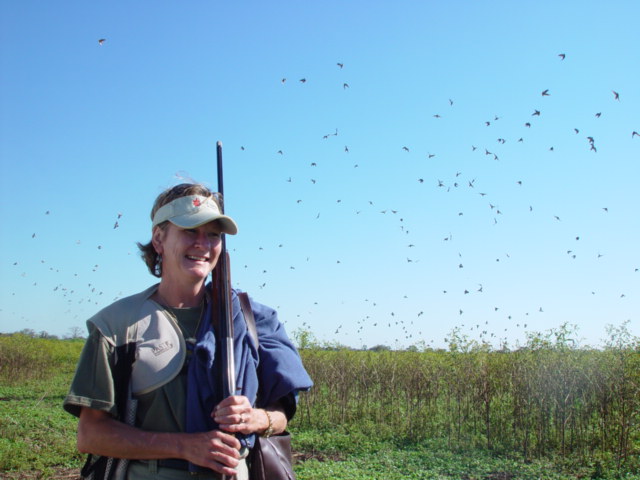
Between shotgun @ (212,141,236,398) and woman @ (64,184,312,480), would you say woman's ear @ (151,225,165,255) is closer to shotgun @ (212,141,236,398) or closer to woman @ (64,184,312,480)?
woman @ (64,184,312,480)

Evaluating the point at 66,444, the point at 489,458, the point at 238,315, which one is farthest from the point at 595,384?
the point at 238,315

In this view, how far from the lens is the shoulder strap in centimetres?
197

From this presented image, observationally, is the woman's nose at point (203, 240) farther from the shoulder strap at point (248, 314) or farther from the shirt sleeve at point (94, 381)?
the shirt sleeve at point (94, 381)

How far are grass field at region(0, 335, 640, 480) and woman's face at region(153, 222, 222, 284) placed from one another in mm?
7265

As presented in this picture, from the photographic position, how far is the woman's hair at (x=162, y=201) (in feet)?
6.56

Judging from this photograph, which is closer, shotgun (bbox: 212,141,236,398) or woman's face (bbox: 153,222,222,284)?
shotgun (bbox: 212,141,236,398)

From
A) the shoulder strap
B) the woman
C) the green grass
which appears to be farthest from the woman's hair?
the green grass

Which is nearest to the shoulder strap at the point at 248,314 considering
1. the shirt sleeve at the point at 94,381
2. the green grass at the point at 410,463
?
the shirt sleeve at the point at 94,381

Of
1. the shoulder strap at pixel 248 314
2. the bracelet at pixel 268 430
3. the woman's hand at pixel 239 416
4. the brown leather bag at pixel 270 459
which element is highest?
the shoulder strap at pixel 248 314

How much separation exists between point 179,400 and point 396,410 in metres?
13.2

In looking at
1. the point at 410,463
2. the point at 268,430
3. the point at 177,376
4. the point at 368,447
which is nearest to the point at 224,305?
the point at 177,376

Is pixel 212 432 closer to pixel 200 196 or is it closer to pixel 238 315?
pixel 238 315

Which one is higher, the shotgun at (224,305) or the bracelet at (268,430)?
the shotgun at (224,305)

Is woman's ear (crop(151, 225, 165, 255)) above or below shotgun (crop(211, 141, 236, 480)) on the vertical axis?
above
